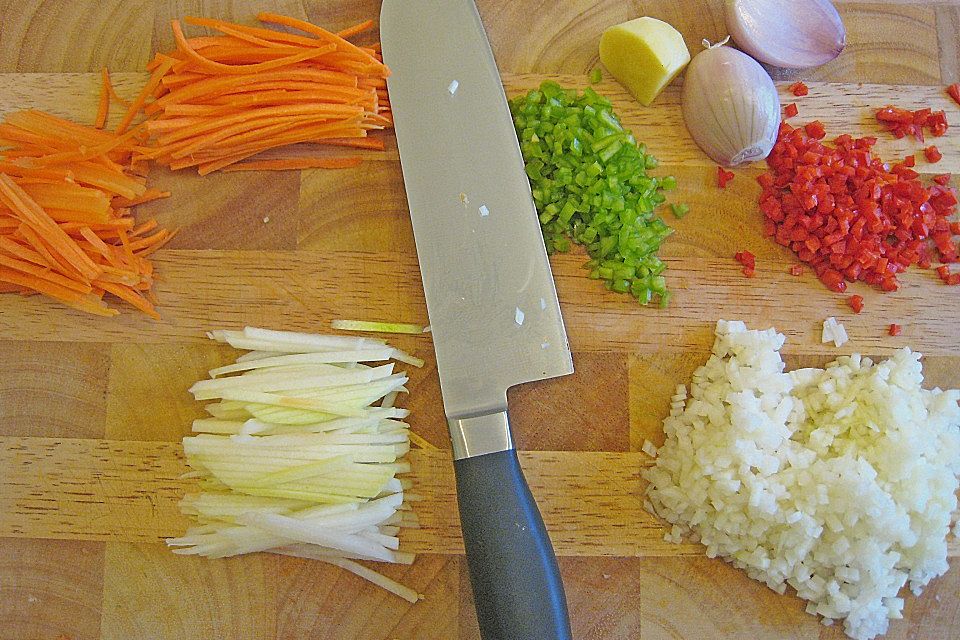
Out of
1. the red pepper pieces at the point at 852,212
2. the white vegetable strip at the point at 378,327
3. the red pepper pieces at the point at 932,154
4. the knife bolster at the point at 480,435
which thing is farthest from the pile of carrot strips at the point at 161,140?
the red pepper pieces at the point at 932,154

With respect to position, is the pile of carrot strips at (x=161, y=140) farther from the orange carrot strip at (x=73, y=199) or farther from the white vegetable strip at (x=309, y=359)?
the white vegetable strip at (x=309, y=359)

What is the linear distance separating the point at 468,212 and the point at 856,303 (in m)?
0.99

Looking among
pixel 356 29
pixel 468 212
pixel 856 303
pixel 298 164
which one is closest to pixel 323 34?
pixel 356 29

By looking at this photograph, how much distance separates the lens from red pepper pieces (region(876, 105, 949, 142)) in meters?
1.92

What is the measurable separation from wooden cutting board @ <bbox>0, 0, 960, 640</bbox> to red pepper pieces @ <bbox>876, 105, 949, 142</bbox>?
0.11ft

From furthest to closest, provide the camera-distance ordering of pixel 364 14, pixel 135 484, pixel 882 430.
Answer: pixel 364 14, pixel 135 484, pixel 882 430

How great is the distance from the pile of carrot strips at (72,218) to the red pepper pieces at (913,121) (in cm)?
189

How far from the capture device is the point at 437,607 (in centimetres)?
178

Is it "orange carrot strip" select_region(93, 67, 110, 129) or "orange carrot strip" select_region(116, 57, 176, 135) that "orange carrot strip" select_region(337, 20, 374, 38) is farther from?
"orange carrot strip" select_region(93, 67, 110, 129)

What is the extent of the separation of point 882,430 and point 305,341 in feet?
4.51

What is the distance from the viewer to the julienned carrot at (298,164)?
194cm

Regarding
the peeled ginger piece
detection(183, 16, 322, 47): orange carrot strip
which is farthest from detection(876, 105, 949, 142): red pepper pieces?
detection(183, 16, 322, 47): orange carrot strip

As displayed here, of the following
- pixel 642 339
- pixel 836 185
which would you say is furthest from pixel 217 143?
pixel 836 185

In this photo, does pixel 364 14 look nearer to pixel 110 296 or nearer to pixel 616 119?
pixel 616 119
